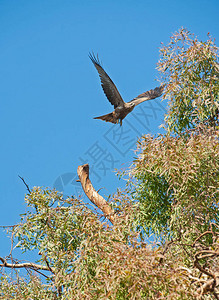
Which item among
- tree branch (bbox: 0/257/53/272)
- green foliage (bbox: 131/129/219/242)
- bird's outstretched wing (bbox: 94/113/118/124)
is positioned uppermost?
bird's outstretched wing (bbox: 94/113/118/124)

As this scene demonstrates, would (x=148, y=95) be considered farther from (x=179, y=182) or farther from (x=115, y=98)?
(x=179, y=182)

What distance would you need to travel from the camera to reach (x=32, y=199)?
4.73 meters

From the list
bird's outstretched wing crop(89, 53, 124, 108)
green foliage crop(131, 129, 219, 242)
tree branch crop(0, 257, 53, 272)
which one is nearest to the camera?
green foliage crop(131, 129, 219, 242)

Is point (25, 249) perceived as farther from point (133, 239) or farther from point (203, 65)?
point (203, 65)

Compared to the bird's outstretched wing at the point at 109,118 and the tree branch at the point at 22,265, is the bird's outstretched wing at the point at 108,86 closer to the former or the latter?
the bird's outstretched wing at the point at 109,118

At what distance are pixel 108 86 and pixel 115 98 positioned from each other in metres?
0.26

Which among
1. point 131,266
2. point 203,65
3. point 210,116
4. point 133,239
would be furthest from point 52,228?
point 203,65

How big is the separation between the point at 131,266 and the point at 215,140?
5.32ft

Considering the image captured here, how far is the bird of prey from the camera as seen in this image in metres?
6.12

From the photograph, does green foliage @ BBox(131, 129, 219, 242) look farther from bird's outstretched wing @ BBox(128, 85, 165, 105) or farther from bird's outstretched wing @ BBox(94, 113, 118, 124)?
bird's outstretched wing @ BBox(128, 85, 165, 105)

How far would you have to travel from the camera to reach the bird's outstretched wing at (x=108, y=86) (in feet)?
20.0

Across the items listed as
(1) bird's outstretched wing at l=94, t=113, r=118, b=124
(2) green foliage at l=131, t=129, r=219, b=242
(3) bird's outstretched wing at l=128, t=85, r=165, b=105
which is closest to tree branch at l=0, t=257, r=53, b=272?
(2) green foliage at l=131, t=129, r=219, b=242

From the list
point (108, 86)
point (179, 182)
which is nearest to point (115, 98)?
point (108, 86)

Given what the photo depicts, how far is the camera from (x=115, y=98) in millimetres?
6359
